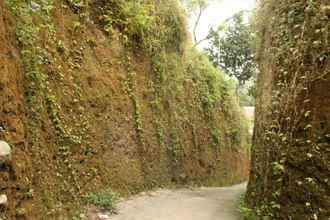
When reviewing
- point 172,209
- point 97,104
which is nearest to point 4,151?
A: point 97,104

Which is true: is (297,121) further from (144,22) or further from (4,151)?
(144,22)

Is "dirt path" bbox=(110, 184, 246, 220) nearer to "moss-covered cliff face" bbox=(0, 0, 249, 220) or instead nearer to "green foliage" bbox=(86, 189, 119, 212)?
"green foliage" bbox=(86, 189, 119, 212)

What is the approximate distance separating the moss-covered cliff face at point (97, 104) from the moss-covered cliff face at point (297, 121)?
279cm

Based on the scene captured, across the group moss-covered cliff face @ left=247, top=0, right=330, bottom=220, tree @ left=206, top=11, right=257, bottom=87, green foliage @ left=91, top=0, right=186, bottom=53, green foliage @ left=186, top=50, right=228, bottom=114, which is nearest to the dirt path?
moss-covered cliff face @ left=247, top=0, right=330, bottom=220

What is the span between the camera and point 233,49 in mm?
16000

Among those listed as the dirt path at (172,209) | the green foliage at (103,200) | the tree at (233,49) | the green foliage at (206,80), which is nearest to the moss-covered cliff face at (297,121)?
the dirt path at (172,209)

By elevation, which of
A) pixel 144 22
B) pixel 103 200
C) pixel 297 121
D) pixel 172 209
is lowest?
pixel 172 209

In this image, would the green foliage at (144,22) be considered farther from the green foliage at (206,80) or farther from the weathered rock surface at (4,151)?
the weathered rock surface at (4,151)

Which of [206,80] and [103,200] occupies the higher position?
[206,80]

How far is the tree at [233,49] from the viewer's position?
1590 centimetres

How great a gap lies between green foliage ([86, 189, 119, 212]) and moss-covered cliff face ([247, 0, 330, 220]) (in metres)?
2.23

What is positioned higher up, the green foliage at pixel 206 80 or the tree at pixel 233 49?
the tree at pixel 233 49

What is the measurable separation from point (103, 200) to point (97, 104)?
1.76 metres

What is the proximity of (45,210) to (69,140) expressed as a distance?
130 cm
